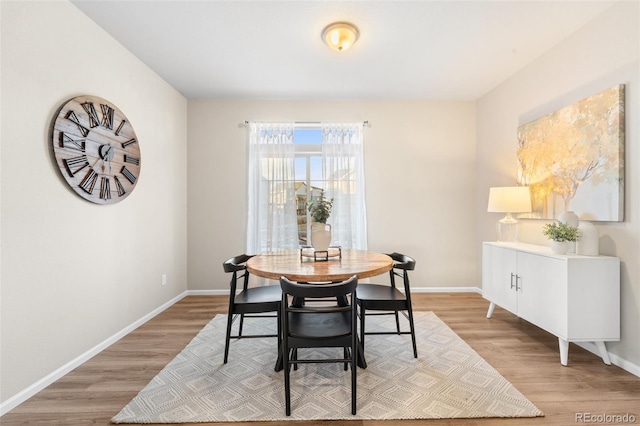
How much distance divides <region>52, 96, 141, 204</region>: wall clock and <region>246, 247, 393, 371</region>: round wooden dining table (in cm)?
140

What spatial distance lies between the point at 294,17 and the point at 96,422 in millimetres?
2996

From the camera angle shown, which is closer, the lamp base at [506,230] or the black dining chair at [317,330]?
the black dining chair at [317,330]

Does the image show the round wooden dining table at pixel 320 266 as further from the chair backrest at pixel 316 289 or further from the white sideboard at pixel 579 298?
the white sideboard at pixel 579 298

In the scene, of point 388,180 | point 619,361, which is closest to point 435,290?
point 388,180

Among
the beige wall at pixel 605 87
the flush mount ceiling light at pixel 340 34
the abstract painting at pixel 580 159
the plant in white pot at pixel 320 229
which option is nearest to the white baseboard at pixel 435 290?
the beige wall at pixel 605 87

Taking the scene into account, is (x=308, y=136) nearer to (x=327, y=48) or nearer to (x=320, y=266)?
(x=327, y=48)

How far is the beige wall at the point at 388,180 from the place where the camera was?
4.14 meters

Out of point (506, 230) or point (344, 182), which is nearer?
point (506, 230)

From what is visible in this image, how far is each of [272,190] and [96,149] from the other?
6.67 ft

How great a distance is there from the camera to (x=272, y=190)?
160 inches

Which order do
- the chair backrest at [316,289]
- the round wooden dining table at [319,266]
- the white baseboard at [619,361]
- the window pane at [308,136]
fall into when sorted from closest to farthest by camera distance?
the chair backrest at [316,289]
the round wooden dining table at [319,266]
the white baseboard at [619,361]
the window pane at [308,136]

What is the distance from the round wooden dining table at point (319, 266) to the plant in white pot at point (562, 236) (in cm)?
135

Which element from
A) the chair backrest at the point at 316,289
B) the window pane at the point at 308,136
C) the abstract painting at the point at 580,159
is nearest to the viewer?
the chair backrest at the point at 316,289

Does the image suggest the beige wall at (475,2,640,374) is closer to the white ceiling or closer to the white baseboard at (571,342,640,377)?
the white baseboard at (571,342,640,377)
